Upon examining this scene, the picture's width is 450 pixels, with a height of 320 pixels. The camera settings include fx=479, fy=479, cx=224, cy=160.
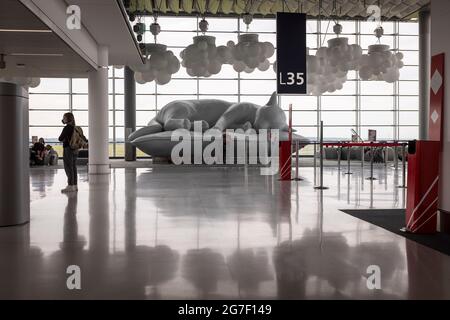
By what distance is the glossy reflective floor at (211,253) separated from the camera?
362cm

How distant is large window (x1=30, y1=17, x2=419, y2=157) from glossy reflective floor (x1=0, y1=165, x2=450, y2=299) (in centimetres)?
1998

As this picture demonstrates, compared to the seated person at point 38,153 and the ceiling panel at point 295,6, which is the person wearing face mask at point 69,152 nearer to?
the ceiling panel at point 295,6

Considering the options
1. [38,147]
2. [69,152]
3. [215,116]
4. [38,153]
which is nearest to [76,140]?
[69,152]

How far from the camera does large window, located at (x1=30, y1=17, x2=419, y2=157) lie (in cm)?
2794

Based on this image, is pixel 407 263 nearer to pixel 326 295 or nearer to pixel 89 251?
pixel 326 295

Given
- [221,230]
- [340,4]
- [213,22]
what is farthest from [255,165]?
[221,230]

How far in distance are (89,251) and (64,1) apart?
27.4 feet

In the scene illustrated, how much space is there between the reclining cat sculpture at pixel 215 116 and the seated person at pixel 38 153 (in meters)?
4.13

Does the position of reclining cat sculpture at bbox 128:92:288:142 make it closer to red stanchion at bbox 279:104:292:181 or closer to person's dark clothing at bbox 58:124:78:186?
red stanchion at bbox 279:104:292:181

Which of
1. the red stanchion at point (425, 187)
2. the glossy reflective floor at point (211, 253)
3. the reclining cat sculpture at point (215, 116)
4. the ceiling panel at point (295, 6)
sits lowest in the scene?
the glossy reflective floor at point (211, 253)

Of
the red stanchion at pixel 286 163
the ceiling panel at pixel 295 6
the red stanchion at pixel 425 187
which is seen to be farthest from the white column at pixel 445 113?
the ceiling panel at pixel 295 6

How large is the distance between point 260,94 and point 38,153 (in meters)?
12.9

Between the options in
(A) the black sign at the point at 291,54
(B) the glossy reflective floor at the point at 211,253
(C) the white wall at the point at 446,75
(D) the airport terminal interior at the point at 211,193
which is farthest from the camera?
(A) the black sign at the point at 291,54
